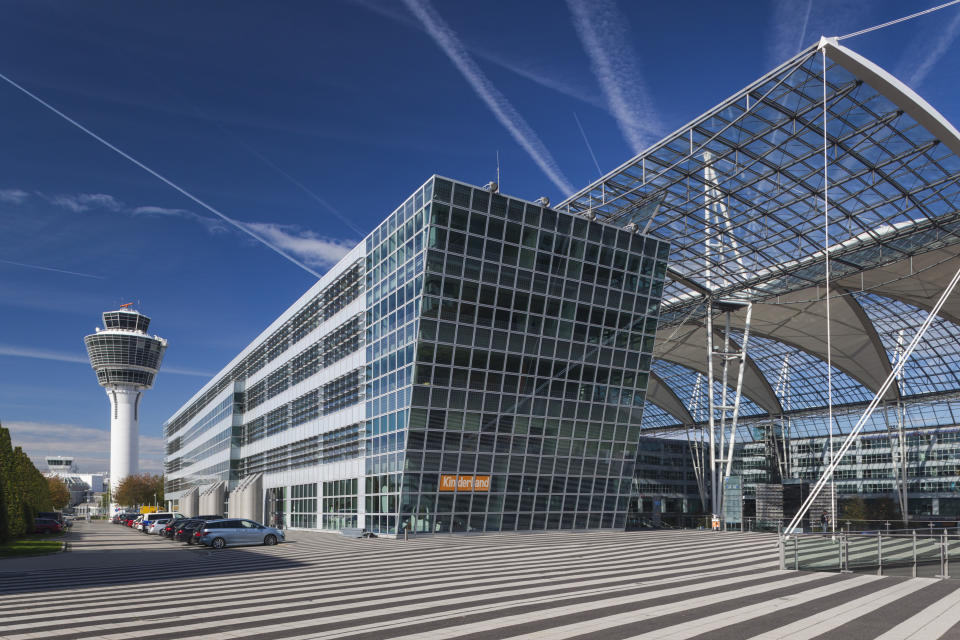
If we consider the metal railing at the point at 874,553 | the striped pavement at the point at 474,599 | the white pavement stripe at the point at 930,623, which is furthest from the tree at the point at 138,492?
the white pavement stripe at the point at 930,623

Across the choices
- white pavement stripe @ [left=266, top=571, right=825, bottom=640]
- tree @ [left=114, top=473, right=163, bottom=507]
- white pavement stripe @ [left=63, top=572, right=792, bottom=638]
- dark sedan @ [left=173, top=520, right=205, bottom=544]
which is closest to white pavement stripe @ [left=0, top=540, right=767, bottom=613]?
white pavement stripe @ [left=63, top=572, right=792, bottom=638]

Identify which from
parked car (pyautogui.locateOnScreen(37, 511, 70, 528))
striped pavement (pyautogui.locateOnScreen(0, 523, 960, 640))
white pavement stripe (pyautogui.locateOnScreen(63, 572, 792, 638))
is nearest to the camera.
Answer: striped pavement (pyautogui.locateOnScreen(0, 523, 960, 640))

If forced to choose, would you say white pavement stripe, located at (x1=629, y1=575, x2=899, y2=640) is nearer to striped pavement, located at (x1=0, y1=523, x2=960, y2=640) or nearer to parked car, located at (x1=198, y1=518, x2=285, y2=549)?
striped pavement, located at (x1=0, y1=523, x2=960, y2=640)

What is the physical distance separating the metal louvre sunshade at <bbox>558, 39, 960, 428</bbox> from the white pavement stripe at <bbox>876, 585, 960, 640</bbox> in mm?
21293

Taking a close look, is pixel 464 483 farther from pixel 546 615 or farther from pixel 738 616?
pixel 738 616

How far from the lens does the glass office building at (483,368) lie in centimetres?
3991

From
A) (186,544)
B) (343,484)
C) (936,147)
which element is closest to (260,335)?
(343,484)

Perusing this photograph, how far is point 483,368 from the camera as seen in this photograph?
4159 cm

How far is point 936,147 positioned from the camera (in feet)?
118

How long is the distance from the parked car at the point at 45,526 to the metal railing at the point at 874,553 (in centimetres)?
5449

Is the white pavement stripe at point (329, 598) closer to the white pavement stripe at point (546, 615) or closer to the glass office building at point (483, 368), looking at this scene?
the white pavement stripe at point (546, 615)

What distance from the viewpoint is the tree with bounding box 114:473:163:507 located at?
5782 inches

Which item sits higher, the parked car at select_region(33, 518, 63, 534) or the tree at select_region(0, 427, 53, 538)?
the tree at select_region(0, 427, 53, 538)

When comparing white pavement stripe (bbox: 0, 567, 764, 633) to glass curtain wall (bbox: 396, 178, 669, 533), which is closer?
white pavement stripe (bbox: 0, 567, 764, 633)
